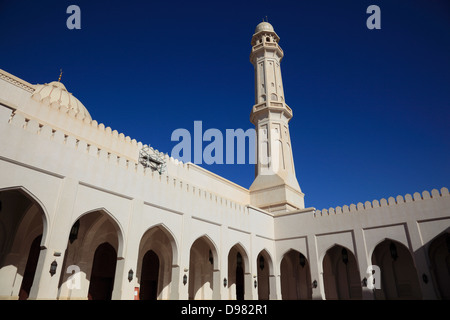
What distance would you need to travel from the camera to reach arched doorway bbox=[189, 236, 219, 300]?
1481cm

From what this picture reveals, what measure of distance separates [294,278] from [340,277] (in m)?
2.53

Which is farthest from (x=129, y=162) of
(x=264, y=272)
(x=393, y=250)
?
(x=393, y=250)

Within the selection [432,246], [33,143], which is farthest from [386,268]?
[33,143]

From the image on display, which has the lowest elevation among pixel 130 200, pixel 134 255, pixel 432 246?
pixel 134 255

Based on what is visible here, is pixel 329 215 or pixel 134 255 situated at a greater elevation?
pixel 329 215

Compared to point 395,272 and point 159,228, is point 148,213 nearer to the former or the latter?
point 159,228

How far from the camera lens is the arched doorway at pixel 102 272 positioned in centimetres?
1177

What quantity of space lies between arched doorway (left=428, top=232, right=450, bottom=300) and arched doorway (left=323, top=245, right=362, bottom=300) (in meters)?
3.46

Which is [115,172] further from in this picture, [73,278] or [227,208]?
[227,208]

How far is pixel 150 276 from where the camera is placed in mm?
13391

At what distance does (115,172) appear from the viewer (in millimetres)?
10695

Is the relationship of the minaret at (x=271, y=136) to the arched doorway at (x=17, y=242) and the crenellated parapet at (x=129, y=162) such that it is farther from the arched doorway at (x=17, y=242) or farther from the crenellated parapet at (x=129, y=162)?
the arched doorway at (x=17, y=242)

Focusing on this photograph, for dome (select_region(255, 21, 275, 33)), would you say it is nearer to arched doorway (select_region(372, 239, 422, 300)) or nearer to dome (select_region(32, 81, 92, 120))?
dome (select_region(32, 81, 92, 120))

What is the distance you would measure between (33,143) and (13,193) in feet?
9.16
